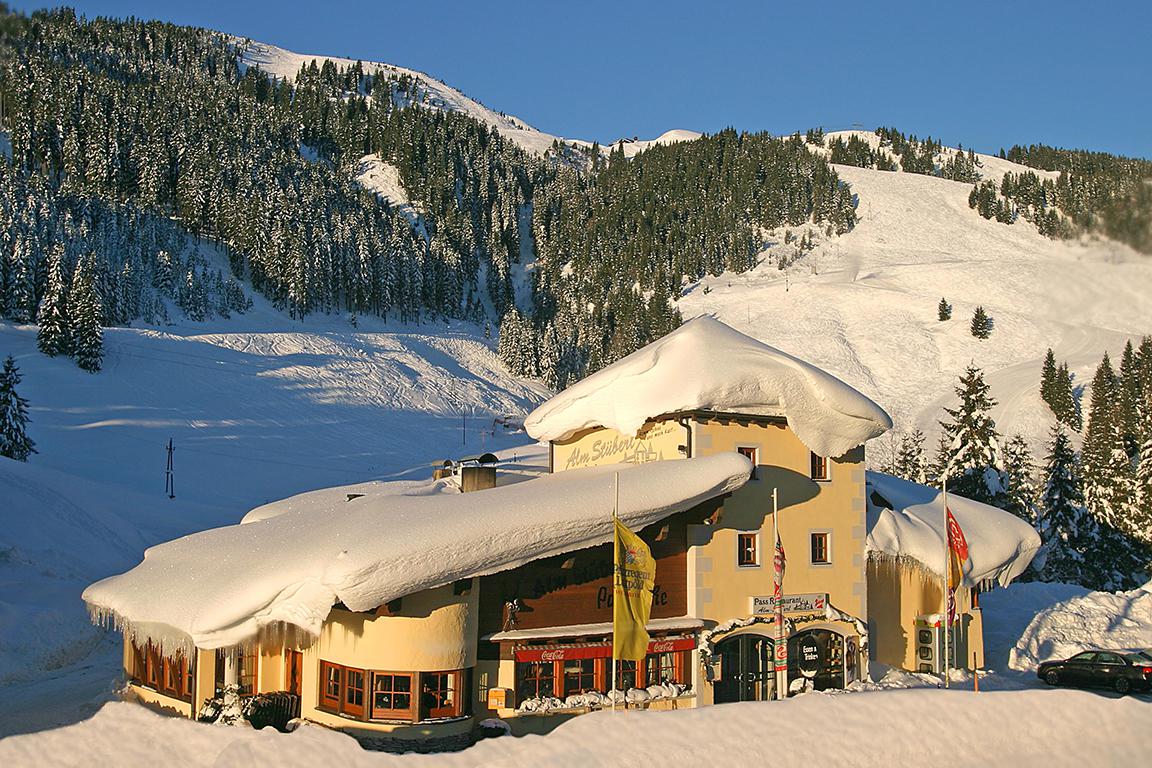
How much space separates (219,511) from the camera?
158ft

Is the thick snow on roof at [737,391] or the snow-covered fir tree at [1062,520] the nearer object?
the thick snow on roof at [737,391]

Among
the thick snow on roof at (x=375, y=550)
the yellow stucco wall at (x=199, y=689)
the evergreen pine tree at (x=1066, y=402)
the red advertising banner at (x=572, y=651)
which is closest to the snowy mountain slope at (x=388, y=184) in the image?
the evergreen pine tree at (x=1066, y=402)

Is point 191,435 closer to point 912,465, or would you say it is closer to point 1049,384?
point 912,465

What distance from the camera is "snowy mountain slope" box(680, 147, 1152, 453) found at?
294ft

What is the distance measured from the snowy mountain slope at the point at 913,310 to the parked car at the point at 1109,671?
28.0 metres

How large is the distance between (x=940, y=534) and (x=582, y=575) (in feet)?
45.6

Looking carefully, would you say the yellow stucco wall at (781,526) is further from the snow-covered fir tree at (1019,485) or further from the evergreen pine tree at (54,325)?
the evergreen pine tree at (54,325)

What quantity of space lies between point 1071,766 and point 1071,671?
14538 millimetres

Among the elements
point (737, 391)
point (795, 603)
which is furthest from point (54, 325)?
point (795, 603)

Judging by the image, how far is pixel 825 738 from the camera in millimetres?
12414

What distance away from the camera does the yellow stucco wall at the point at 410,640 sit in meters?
17.9

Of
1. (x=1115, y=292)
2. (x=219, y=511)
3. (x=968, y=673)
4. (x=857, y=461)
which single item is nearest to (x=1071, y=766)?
(x=1115, y=292)

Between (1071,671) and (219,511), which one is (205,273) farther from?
(1071,671)

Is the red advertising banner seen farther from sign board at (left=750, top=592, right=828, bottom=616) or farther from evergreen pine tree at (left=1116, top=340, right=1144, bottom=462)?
evergreen pine tree at (left=1116, top=340, right=1144, bottom=462)
